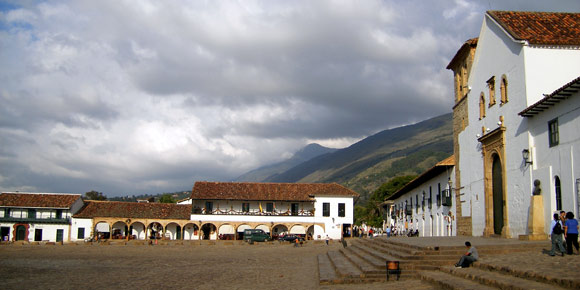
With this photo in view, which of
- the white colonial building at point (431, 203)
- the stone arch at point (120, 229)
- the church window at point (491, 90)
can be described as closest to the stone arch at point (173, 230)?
the stone arch at point (120, 229)

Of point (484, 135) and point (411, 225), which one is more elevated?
point (484, 135)

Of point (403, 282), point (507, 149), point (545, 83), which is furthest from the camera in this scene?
point (507, 149)

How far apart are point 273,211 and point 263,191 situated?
247 cm

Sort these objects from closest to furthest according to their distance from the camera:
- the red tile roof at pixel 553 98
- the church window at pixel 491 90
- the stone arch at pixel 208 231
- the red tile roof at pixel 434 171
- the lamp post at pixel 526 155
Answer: the red tile roof at pixel 553 98
the lamp post at pixel 526 155
the church window at pixel 491 90
the red tile roof at pixel 434 171
the stone arch at pixel 208 231

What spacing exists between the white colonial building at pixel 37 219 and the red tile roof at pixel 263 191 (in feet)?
43.5

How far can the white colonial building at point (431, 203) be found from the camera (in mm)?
28172

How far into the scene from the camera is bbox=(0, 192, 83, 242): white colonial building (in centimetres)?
5256

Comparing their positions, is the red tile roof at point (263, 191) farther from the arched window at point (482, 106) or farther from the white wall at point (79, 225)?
the arched window at point (482, 106)

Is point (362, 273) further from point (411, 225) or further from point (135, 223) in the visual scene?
point (135, 223)

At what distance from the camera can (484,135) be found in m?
21.6

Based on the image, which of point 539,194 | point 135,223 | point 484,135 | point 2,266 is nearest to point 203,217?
point 135,223

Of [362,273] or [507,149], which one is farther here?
[507,149]

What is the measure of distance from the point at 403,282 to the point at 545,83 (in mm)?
9352

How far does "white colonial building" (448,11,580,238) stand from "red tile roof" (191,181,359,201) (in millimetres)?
29836
